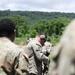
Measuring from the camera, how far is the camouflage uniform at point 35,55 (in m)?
8.19

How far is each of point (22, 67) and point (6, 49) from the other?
1.22 feet

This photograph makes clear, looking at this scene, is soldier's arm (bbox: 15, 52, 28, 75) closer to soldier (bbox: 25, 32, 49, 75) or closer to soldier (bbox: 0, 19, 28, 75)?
soldier (bbox: 0, 19, 28, 75)

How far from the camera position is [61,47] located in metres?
0.86

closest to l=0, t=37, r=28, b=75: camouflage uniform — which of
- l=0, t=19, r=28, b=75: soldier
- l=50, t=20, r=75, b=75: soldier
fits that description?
l=0, t=19, r=28, b=75: soldier

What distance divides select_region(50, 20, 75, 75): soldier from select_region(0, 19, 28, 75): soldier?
11.5ft

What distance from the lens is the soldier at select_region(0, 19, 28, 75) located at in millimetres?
4387

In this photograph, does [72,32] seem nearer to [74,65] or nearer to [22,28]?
→ [74,65]

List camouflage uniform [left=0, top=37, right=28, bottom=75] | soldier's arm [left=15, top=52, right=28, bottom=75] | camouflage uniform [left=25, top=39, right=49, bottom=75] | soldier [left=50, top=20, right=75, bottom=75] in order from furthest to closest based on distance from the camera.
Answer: camouflage uniform [left=25, top=39, right=49, bottom=75], soldier's arm [left=15, top=52, right=28, bottom=75], camouflage uniform [left=0, top=37, right=28, bottom=75], soldier [left=50, top=20, right=75, bottom=75]

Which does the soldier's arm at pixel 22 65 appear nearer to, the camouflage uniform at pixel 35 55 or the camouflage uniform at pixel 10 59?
the camouflage uniform at pixel 10 59

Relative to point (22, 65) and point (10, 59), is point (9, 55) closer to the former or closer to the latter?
point (10, 59)

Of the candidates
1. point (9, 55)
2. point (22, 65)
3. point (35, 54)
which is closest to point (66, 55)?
point (9, 55)

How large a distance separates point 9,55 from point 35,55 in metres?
3.97

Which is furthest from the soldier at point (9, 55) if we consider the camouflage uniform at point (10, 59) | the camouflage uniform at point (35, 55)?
the camouflage uniform at point (35, 55)

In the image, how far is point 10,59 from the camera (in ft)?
14.4
